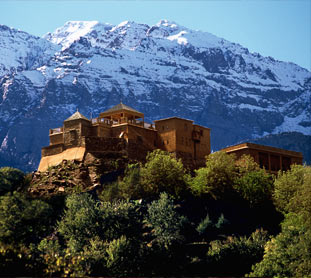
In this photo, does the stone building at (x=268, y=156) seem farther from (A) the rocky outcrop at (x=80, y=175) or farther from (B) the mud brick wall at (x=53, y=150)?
(B) the mud brick wall at (x=53, y=150)

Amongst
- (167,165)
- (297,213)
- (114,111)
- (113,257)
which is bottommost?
(113,257)

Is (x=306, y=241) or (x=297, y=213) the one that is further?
(x=297, y=213)

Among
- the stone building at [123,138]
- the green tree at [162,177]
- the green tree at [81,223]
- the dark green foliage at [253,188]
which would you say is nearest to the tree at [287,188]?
the dark green foliage at [253,188]

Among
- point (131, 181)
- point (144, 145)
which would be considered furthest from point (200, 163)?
point (131, 181)

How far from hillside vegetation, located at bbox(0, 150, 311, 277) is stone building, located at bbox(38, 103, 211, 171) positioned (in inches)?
106

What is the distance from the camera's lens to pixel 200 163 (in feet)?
316

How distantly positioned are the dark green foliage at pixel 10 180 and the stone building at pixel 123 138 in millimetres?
3959

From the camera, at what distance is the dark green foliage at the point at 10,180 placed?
278ft

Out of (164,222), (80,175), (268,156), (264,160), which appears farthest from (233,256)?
(268,156)

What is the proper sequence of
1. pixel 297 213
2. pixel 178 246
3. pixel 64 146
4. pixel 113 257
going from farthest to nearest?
pixel 64 146
pixel 297 213
pixel 178 246
pixel 113 257

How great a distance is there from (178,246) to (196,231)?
205 inches

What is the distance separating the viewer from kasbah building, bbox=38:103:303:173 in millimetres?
90250

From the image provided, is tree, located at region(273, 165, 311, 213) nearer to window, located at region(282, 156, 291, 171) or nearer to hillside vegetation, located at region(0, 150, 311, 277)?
hillside vegetation, located at region(0, 150, 311, 277)

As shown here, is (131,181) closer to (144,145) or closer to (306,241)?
(144,145)
